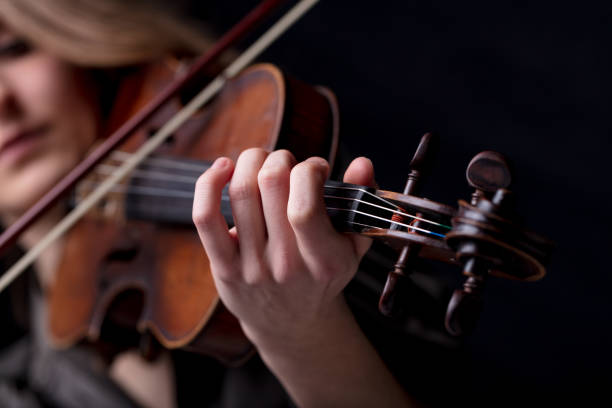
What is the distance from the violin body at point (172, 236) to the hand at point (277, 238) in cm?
9

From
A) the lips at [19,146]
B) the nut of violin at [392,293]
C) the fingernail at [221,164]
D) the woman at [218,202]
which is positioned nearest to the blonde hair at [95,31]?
the woman at [218,202]

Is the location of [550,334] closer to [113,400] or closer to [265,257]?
[265,257]

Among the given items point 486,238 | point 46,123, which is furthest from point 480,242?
point 46,123

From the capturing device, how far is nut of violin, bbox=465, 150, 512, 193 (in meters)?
0.30

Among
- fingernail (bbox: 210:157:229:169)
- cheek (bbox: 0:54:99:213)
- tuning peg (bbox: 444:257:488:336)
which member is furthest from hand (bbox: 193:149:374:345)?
cheek (bbox: 0:54:99:213)

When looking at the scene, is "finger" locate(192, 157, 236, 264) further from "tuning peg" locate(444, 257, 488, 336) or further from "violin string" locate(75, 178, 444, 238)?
"tuning peg" locate(444, 257, 488, 336)

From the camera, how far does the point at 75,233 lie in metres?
0.84

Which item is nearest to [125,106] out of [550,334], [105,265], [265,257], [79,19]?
[79,19]

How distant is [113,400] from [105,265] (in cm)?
21

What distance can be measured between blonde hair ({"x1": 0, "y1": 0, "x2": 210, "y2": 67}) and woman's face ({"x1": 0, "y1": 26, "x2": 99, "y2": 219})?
2 centimetres

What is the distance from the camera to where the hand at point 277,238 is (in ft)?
1.17

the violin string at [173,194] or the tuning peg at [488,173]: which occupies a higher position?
the tuning peg at [488,173]

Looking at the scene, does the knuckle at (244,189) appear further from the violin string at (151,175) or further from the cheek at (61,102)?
the cheek at (61,102)

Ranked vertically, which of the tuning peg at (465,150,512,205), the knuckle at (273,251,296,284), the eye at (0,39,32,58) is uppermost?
the tuning peg at (465,150,512,205)
